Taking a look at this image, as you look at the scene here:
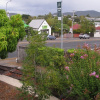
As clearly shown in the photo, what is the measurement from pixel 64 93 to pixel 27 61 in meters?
1.79

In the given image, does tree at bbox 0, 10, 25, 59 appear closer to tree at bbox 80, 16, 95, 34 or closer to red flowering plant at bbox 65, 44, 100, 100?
red flowering plant at bbox 65, 44, 100, 100

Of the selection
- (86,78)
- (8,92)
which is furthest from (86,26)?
(86,78)

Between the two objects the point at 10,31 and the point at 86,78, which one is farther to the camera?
the point at 10,31

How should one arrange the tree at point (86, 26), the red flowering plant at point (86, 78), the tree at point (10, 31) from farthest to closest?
the tree at point (86, 26)
the tree at point (10, 31)
the red flowering plant at point (86, 78)

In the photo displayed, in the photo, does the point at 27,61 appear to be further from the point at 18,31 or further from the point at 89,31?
the point at 89,31

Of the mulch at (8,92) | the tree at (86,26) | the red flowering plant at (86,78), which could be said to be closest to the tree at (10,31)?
the mulch at (8,92)

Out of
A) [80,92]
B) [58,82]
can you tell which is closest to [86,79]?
[80,92]

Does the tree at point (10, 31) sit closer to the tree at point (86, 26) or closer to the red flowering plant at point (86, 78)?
the red flowering plant at point (86, 78)

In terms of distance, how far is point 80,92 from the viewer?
528 centimetres

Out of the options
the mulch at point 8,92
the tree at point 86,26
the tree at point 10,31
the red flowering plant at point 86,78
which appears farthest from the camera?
the tree at point 86,26

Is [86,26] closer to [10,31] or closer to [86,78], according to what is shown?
[10,31]

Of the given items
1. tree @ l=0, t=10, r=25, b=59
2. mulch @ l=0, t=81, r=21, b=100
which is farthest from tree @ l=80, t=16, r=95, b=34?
mulch @ l=0, t=81, r=21, b=100

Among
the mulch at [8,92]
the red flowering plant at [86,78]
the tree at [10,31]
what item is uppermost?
the tree at [10,31]

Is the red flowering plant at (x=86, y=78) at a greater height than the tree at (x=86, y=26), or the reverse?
the tree at (x=86, y=26)
